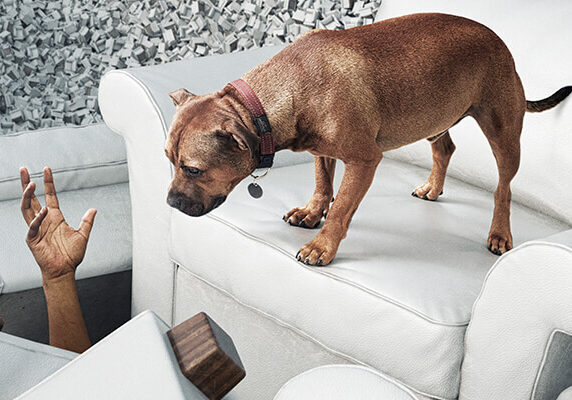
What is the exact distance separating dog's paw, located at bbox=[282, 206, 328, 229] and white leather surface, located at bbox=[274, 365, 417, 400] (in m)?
0.75

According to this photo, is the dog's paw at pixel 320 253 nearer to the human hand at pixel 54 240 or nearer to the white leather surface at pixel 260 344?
the white leather surface at pixel 260 344

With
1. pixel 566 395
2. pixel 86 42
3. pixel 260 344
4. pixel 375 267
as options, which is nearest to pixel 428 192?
pixel 375 267

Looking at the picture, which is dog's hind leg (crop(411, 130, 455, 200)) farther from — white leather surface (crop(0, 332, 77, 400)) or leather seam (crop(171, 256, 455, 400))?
white leather surface (crop(0, 332, 77, 400))

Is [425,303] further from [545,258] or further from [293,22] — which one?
[293,22]

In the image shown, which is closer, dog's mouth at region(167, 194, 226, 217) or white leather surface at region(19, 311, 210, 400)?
white leather surface at region(19, 311, 210, 400)

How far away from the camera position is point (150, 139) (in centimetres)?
142

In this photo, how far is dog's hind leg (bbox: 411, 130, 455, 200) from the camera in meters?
1.36

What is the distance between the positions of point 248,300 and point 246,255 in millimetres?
100

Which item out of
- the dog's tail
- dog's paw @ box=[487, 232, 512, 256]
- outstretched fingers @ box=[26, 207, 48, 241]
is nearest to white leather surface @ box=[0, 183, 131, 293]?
outstretched fingers @ box=[26, 207, 48, 241]

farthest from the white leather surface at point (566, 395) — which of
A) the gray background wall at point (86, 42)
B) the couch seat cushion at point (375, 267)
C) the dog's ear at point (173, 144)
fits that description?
the gray background wall at point (86, 42)

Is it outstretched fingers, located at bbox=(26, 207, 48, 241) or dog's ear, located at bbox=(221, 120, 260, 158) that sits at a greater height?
dog's ear, located at bbox=(221, 120, 260, 158)

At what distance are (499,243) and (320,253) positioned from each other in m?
0.36

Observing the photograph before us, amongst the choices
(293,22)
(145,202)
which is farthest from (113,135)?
(293,22)

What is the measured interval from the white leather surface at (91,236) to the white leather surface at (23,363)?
22.9 inches
